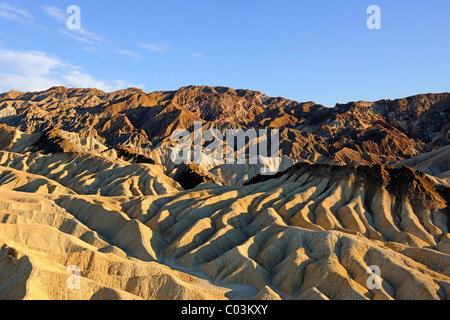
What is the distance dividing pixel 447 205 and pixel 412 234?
1279cm

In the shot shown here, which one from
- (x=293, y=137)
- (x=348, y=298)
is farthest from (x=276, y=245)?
(x=293, y=137)

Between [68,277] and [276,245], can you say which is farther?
[276,245]

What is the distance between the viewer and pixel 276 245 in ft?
170

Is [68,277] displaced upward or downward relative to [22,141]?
downward

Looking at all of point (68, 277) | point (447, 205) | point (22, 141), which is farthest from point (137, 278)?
point (22, 141)

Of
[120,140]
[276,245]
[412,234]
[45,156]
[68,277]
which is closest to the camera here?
[68,277]

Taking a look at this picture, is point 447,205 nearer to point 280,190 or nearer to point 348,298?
point 280,190

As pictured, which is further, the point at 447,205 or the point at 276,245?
the point at 447,205

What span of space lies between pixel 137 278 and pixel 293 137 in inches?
6424

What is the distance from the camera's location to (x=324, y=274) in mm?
42594
